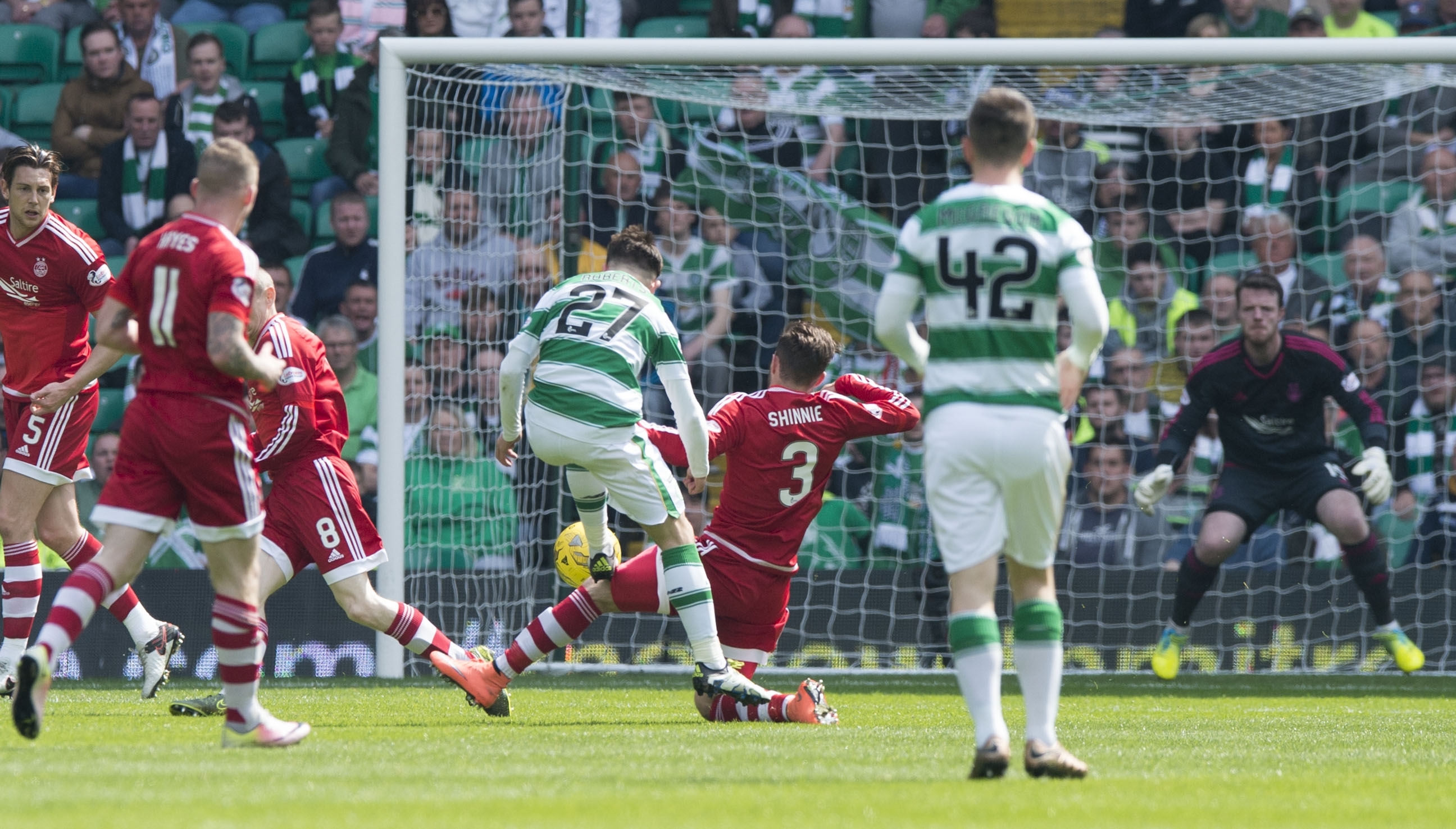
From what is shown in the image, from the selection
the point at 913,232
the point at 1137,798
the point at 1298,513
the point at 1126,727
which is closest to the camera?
the point at 1137,798

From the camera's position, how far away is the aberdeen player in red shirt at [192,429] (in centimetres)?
460

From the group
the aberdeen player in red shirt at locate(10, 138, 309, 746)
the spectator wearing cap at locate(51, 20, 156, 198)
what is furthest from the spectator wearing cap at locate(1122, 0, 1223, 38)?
the aberdeen player in red shirt at locate(10, 138, 309, 746)

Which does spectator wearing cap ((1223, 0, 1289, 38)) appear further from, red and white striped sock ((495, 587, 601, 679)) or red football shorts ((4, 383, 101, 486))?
red football shorts ((4, 383, 101, 486))

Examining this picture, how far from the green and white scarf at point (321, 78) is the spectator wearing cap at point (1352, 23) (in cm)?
727

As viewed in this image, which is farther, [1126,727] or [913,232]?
[1126,727]

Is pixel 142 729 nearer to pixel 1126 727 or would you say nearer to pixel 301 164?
pixel 1126 727

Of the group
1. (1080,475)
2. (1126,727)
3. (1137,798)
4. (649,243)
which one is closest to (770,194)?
(1080,475)

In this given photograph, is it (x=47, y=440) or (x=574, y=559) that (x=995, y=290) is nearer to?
(x=574, y=559)

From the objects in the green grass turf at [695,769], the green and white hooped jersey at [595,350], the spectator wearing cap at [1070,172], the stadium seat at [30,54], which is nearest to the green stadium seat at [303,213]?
the stadium seat at [30,54]

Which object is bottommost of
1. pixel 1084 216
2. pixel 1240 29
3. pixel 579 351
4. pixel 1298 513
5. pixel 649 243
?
pixel 1298 513

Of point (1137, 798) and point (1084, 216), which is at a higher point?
point (1084, 216)

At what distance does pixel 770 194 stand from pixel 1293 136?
3.72 metres

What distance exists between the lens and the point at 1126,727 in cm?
632

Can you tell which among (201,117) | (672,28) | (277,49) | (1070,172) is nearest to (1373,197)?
(1070,172)
